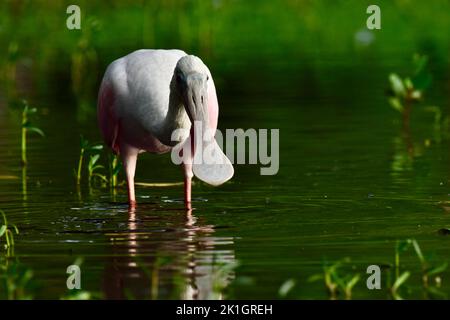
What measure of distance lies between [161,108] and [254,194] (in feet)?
4.10

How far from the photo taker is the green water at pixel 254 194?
26.5 ft

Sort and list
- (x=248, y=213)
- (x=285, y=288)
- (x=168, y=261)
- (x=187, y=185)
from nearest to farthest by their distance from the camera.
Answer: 1. (x=285, y=288)
2. (x=168, y=261)
3. (x=248, y=213)
4. (x=187, y=185)

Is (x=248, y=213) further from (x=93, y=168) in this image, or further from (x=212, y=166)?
(x=93, y=168)

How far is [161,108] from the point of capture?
10.5 m

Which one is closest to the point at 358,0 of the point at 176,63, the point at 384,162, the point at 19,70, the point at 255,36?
the point at 255,36

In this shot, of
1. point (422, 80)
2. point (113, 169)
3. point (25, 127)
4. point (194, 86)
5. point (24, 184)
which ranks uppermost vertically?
point (422, 80)

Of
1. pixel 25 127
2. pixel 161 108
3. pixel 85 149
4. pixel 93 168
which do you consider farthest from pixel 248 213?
pixel 25 127

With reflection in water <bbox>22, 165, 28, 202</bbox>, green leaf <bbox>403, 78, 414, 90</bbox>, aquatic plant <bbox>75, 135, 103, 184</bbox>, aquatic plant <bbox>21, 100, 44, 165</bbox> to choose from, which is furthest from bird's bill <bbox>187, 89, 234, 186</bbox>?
green leaf <bbox>403, 78, 414, 90</bbox>

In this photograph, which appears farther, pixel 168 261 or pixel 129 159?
pixel 129 159

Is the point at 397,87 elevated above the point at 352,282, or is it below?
above

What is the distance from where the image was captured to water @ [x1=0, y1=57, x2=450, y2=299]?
26.1 ft

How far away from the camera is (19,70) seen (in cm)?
2241

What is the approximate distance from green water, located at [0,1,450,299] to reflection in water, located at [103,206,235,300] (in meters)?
0.01
